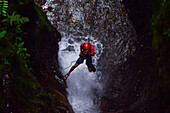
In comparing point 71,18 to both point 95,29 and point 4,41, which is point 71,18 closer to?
point 95,29

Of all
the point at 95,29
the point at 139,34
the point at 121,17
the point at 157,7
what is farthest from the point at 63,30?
the point at 157,7

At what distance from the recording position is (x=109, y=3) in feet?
35.3

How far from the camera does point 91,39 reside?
32.7 feet

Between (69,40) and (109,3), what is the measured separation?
12.2ft

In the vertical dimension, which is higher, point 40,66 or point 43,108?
point 40,66

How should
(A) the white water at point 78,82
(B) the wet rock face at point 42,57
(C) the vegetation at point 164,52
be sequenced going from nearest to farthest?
(C) the vegetation at point 164,52
(B) the wet rock face at point 42,57
(A) the white water at point 78,82

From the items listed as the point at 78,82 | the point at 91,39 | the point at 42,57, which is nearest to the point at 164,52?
the point at 42,57

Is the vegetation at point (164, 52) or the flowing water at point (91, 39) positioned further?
the flowing water at point (91, 39)

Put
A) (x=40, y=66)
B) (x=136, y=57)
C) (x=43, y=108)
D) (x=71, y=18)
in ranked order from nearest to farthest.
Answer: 1. (x=43, y=108)
2. (x=40, y=66)
3. (x=136, y=57)
4. (x=71, y=18)

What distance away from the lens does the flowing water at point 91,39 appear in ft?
24.7

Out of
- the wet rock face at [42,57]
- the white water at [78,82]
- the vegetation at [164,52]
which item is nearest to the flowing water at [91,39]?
the white water at [78,82]

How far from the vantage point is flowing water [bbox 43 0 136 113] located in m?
7.53

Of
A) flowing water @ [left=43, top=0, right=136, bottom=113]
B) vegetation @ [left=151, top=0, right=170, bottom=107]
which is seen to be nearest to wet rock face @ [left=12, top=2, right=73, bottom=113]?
flowing water @ [left=43, top=0, right=136, bottom=113]

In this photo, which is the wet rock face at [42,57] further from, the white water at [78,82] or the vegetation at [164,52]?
the vegetation at [164,52]
